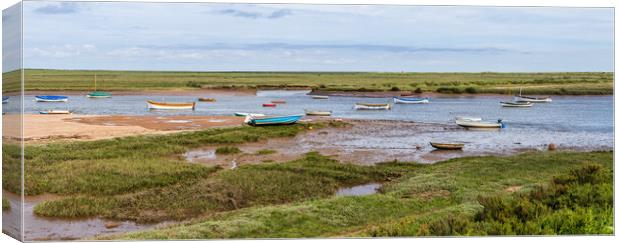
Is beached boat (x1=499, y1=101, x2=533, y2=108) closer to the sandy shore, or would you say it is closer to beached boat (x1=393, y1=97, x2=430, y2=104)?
beached boat (x1=393, y1=97, x2=430, y2=104)

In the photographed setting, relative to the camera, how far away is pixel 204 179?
A: 18.6m

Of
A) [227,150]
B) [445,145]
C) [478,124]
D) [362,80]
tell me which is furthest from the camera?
[227,150]

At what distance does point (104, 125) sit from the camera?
2231 cm

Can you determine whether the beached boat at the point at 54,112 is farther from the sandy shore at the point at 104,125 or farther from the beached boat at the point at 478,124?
the beached boat at the point at 478,124

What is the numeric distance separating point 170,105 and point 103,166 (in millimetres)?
7979

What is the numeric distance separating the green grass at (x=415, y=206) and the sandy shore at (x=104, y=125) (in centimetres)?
570

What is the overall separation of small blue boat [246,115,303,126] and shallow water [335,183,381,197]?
6849 millimetres

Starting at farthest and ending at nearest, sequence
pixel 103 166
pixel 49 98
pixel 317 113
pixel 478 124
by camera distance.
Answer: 1. pixel 317 113
2. pixel 478 124
3. pixel 103 166
4. pixel 49 98

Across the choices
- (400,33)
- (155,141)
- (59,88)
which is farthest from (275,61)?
(155,141)

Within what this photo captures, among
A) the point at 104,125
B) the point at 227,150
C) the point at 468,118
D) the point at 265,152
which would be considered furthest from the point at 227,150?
the point at 468,118

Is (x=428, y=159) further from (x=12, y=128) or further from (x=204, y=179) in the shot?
(x=12, y=128)

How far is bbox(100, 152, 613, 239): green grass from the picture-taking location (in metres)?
13.0

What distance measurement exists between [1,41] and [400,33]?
7.84 meters

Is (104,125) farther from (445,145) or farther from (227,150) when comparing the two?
(445,145)
